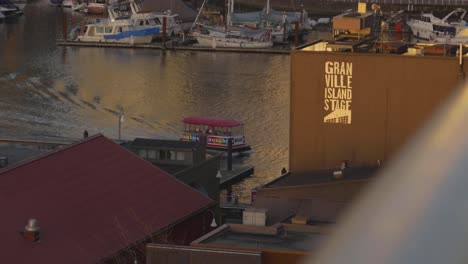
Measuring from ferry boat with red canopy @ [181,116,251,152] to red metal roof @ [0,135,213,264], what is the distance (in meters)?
4.47

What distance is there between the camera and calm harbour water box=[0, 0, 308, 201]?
14.6 meters

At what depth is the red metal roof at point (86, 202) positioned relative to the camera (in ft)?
22.0

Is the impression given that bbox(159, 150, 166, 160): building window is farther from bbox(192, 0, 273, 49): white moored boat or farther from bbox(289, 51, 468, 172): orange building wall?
bbox(192, 0, 273, 49): white moored boat

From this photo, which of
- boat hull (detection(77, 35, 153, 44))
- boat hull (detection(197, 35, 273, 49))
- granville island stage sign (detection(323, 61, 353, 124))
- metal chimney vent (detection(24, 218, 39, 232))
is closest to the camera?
metal chimney vent (detection(24, 218, 39, 232))

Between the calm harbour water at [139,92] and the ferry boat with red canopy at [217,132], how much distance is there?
0.22 meters

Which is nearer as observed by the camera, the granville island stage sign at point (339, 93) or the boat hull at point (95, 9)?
the granville island stage sign at point (339, 93)

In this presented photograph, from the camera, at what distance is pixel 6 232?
673 centimetres

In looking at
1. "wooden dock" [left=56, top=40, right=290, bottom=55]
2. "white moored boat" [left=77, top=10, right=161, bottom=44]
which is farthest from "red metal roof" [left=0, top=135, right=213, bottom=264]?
"white moored boat" [left=77, top=10, right=161, bottom=44]

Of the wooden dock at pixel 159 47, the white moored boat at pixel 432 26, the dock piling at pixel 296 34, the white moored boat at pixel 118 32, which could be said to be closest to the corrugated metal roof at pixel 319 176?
the wooden dock at pixel 159 47

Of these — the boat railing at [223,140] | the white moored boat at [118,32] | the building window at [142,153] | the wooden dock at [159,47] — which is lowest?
the boat railing at [223,140]

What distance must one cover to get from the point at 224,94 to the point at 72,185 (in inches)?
398

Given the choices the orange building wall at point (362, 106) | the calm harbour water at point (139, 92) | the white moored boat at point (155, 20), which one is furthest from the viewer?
the white moored boat at point (155, 20)

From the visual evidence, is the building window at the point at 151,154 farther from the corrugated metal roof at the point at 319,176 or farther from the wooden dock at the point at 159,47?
the wooden dock at the point at 159,47

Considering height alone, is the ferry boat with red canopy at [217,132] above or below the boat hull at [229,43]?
below
